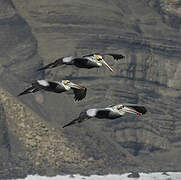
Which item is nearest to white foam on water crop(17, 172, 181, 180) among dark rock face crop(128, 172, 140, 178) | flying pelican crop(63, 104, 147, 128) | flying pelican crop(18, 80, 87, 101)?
dark rock face crop(128, 172, 140, 178)

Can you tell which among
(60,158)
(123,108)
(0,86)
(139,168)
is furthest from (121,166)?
(123,108)

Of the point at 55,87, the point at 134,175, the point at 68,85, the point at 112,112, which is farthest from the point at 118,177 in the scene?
the point at 112,112

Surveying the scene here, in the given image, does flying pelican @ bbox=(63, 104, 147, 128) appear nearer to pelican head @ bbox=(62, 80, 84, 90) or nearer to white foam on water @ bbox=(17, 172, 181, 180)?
pelican head @ bbox=(62, 80, 84, 90)

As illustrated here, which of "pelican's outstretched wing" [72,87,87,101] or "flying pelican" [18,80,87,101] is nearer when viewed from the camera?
"flying pelican" [18,80,87,101]

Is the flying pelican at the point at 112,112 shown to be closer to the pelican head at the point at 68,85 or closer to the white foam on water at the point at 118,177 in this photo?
the pelican head at the point at 68,85

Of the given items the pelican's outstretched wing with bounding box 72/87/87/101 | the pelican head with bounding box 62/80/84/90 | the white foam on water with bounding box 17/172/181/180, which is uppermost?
the pelican head with bounding box 62/80/84/90

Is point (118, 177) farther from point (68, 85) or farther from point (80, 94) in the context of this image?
point (68, 85)

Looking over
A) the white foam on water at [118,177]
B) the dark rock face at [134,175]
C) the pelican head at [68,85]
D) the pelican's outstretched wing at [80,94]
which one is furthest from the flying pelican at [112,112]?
the dark rock face at [134,175]

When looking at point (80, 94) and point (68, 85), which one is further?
point (80, 94)

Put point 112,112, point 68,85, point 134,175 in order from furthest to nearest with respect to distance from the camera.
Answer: point 134,175, point 68,85, point 112,112

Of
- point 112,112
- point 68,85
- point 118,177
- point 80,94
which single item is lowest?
point 118,177

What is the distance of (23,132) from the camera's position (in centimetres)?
17688

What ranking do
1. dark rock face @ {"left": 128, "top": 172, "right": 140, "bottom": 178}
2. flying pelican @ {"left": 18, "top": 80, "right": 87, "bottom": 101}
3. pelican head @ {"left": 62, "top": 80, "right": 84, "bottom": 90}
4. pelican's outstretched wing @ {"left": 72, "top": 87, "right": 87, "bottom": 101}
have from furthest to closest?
dark rock face @ {"left": 128, "top": 172, "right": 140, "bottom": 178}, pelican's outstretched wing @ {"left": 72, "top": 87, "right": 87, "bottom": 101}, pelican head @ {"left": 62, "top": 80, "right": 84, "bottom": 90}, flying pelican @ {"left": 18, "top": 80, "right": 87, "bottom": 101}

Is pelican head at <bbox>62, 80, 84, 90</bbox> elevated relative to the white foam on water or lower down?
elevated
